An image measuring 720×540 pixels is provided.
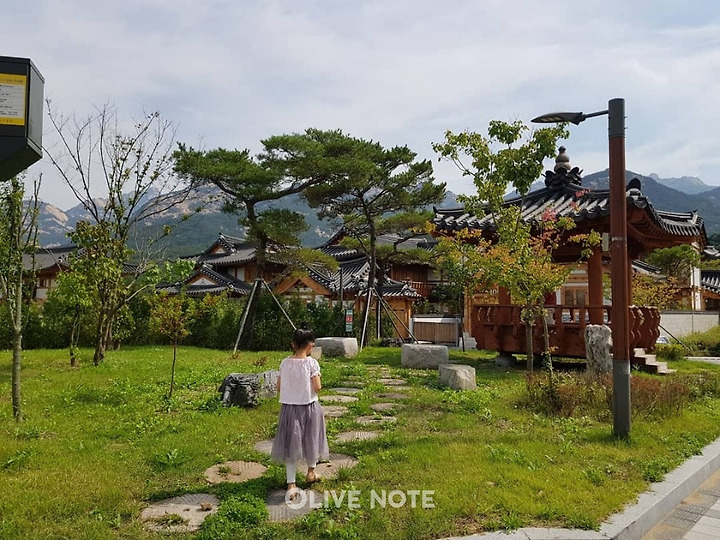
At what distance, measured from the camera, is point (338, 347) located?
15.6 m

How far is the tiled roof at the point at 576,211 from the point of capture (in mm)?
11414

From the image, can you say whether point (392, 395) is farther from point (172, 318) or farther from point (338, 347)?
point (338, 347)

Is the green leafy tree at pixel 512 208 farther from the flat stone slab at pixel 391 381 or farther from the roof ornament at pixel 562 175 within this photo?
the roof ornament at pixel 562 175

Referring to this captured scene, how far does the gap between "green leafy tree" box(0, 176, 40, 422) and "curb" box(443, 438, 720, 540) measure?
571 centimetres

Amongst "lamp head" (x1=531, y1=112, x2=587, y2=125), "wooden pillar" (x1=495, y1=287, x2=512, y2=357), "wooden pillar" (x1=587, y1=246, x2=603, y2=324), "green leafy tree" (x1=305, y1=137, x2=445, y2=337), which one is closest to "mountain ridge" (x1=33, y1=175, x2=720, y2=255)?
"green leafy tree" (x1=305, y1=137, x2=445, y2=337)

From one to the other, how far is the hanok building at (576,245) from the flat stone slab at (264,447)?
6.76 metres

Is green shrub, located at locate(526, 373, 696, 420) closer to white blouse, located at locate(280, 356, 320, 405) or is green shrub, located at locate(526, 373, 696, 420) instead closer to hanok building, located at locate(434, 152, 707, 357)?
hanok building, located at locate(434, 152, 707, 357)

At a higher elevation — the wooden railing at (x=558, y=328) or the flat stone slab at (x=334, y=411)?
the wooden railing at (x=558, y=328)

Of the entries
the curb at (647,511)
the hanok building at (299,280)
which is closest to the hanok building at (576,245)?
the hanok building at (299,280)

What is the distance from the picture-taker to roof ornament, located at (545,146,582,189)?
14.7 metres

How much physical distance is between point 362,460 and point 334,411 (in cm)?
244

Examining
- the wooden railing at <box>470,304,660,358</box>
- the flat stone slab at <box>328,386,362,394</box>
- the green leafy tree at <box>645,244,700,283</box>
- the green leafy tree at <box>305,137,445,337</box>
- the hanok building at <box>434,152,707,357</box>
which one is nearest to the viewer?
the flat stone slab at <box>328,386,362,394</box>

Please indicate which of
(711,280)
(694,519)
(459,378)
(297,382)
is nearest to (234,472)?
(297,382)

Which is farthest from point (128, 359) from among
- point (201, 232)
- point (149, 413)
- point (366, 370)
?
point (201, 232)
